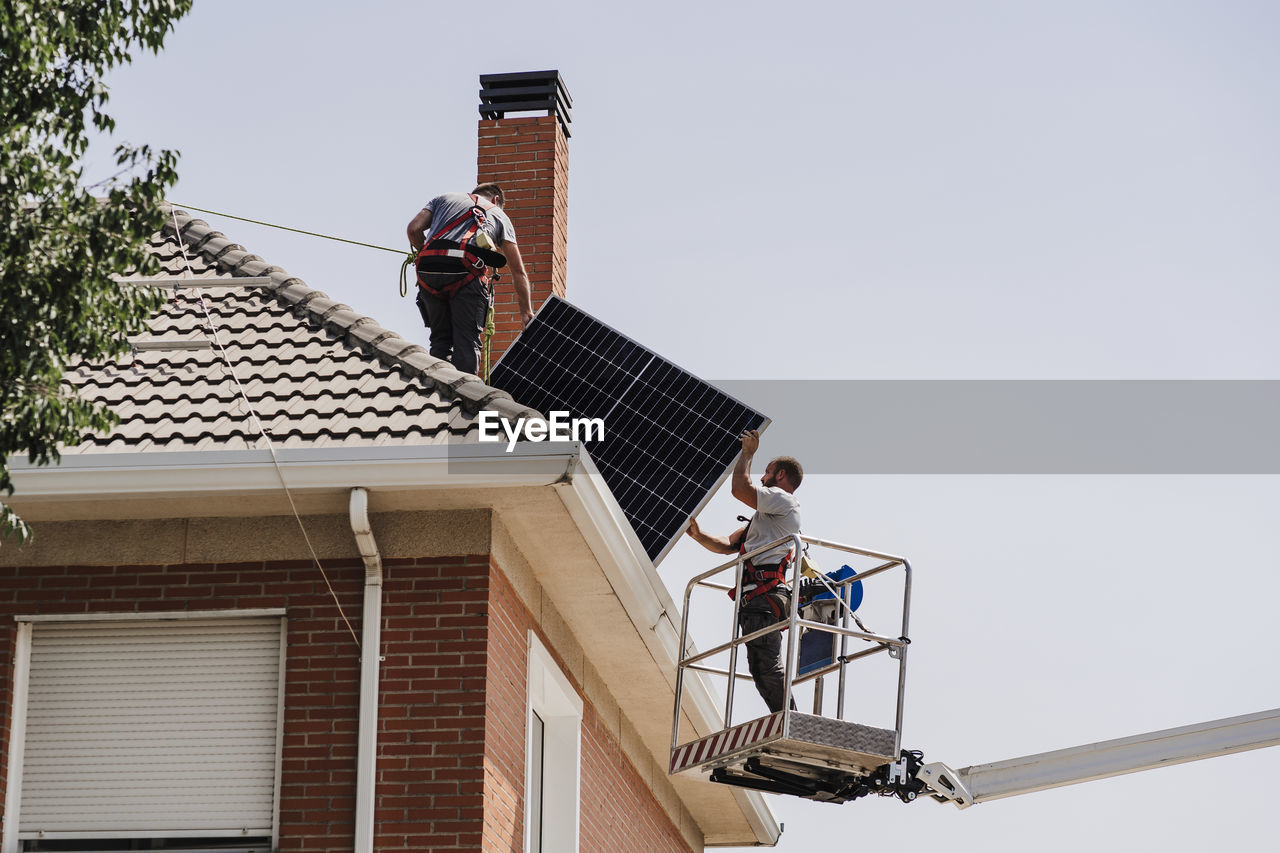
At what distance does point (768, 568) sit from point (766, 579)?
4.1 inches

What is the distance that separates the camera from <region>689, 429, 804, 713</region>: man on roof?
460 inches

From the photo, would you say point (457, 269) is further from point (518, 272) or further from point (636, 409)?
point (636, 409)

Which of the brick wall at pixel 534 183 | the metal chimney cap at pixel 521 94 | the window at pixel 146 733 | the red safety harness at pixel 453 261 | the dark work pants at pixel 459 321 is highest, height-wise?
the metal chimney cap at pixel 521 94

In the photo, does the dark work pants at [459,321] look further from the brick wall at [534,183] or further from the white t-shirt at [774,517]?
the brick wall at [534,183]

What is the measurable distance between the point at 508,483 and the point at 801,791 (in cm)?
390

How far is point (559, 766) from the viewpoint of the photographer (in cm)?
1261

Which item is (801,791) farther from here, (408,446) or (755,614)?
(408,446)

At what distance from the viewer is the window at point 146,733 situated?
9828mm

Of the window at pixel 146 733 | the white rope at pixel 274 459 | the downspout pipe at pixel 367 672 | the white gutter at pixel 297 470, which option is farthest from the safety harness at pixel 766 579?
the window at pixel 146 733

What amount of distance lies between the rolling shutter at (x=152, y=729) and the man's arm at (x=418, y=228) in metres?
3.99

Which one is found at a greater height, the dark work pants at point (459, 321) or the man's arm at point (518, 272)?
the man's arm at point (518, 272)

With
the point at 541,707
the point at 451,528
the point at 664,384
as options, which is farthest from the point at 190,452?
the point at 664,384

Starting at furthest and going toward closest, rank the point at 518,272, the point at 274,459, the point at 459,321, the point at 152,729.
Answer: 1. the point at 518,272
2. the point at 459,321
3. the point at 152,729
4. the point at 274,459

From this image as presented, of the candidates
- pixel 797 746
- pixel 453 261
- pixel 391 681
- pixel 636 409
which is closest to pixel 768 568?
pixel 797 746
